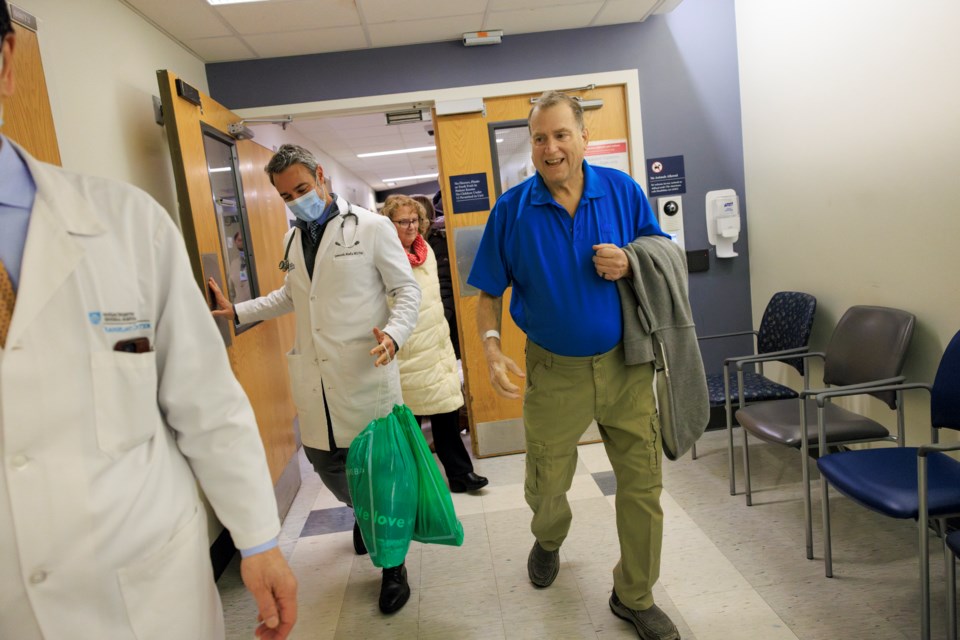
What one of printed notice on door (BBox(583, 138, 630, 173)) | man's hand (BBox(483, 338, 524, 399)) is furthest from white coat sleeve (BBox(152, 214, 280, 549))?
printed notice on door (BBox(583, 138, 630, 173))

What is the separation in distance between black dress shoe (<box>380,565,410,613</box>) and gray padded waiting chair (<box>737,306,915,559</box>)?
1561 millimetres

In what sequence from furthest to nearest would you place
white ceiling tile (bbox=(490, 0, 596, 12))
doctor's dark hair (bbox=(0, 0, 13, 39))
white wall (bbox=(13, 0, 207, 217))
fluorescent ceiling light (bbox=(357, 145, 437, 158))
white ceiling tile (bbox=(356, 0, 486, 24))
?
1. fluorescent ceiling light (bbox=(357, 145, 437, 158))
2. white ceiling tile (bbox=(490, 0, 596, 12))
3. white ceiling tile (bbox=(356, 0, 486, 24))
4. white wall (bbox=(13, 0, 207, 217))
5. doctor's dark hair (bbox=(0, 0, 13, 39))

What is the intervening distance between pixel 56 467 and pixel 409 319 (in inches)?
55.4

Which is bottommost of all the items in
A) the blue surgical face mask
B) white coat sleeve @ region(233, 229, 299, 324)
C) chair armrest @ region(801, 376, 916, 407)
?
chair armrest @ region(801, 376, 916, 407)

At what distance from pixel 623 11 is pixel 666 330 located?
7.70ft

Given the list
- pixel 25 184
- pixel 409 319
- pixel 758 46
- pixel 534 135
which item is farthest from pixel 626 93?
pixel 25 184

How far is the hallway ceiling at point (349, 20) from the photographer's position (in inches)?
111

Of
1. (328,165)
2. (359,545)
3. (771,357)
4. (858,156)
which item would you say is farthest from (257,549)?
(328,165)

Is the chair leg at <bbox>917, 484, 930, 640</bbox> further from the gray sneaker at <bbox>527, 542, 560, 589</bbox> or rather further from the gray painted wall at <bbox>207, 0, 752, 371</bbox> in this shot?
the gray painted wall at <bbox>207, 0, 752, 371</bbox>

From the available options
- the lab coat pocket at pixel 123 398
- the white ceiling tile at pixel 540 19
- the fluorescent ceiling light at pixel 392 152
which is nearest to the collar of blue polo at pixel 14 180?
the lab coat pocket at pixel 123 398

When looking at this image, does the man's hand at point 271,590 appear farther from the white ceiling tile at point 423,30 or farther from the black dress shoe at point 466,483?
the white ceiling tile at point 423,30

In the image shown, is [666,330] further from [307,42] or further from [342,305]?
[307,42]

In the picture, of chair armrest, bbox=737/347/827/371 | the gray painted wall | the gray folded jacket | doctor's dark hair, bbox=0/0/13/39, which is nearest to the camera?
doctor's dark hair, bbox=0/0/13/39

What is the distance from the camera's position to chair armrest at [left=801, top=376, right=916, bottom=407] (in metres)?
2.20
